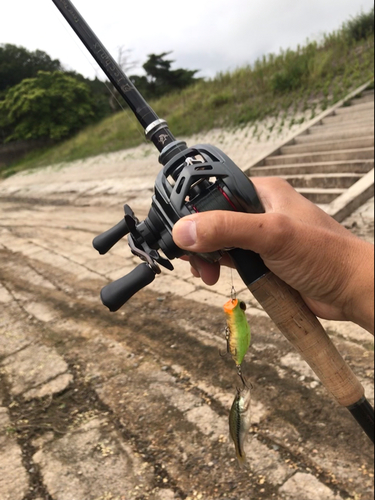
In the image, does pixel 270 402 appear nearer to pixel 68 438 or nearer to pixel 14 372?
pixel 68 438

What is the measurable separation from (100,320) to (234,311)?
2.46 meters

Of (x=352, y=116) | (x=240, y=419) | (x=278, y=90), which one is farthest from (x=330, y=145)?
(x=240, y=419)

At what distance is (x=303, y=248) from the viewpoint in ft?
2.97

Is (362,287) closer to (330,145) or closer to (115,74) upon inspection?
(115,74)

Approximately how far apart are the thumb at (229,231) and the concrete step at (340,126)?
7093 millimetres

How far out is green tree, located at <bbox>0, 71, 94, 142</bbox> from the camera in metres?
1.37

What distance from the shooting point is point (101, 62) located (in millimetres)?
1008

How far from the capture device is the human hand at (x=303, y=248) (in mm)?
859

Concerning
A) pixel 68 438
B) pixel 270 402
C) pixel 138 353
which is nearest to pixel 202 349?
pixel 138 353

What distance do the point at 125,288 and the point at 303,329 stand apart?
0.45 m

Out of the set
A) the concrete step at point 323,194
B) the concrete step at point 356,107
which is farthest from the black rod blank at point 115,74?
the concrete step at point 356,107

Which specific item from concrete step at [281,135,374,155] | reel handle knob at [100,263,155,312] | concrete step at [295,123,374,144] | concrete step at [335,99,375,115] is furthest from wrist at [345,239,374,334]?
concrete step at [335,99,375,115]

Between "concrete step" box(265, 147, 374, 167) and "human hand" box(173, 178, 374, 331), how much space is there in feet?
20.0

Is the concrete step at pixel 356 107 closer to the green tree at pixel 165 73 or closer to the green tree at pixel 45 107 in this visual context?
the green tree at pixel 45 107
